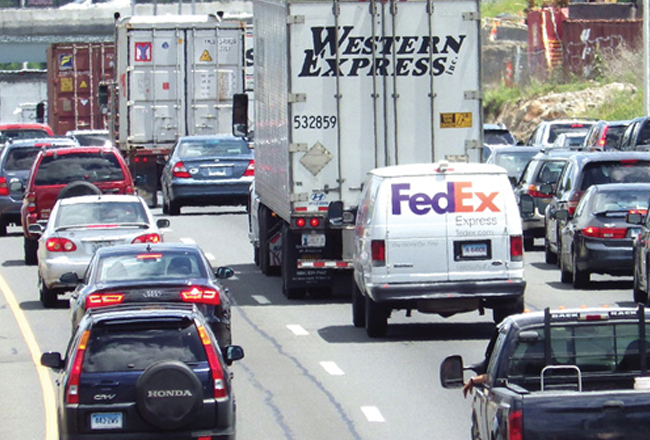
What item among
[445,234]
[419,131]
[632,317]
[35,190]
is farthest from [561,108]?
[632,317]

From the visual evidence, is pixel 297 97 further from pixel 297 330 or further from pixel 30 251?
pixel 30 251

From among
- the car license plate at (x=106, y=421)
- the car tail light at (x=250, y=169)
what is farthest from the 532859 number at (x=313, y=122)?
the car tail light at (x=250, y=169)

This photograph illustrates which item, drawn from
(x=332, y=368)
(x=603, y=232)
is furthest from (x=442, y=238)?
(x=603, y=232)

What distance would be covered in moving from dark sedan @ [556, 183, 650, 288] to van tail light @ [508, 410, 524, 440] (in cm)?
1485

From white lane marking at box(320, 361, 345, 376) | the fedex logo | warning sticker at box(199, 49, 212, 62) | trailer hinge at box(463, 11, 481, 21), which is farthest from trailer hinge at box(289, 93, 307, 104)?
warning sticker at box(199, 49, 212, 62)

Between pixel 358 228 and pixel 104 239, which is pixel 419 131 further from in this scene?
pixel 104 239

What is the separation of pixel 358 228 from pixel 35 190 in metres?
10.2

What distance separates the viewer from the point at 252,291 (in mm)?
23875

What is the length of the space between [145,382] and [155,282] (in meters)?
5.13

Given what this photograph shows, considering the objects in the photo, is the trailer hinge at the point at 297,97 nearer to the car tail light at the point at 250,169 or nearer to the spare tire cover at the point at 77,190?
the spare tire cover at the point at 77,190

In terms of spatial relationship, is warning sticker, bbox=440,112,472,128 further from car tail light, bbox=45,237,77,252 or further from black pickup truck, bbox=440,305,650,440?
black pickup truck, bbox=440,305,650,440

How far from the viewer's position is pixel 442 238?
18.2m

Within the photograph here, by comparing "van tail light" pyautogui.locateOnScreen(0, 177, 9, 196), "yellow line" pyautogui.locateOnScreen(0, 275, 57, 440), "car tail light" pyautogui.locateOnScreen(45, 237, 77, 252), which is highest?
"van tail light" pyautogui.locateOnScreen(0, 177, 9, 196)

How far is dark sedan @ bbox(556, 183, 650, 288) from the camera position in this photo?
75.9ft
